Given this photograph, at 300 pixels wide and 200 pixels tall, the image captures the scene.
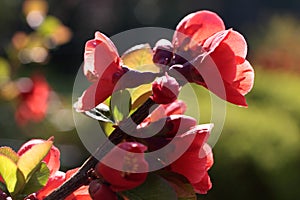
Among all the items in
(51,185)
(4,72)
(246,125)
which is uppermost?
(51,185)

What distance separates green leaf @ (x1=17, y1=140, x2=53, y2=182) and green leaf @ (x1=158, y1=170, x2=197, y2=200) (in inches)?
4.0

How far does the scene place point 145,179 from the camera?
1.70 ft

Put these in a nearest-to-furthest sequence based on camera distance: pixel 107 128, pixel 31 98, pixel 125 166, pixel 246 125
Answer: pixel 125 166 < pixel 107 128 < pixel 31 98 < pixel 246 125

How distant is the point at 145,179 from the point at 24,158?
0.12 m

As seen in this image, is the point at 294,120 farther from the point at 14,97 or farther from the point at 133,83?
the point at 133,83

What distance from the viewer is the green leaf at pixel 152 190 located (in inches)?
20.2

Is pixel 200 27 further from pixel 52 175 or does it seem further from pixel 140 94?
pixel 52 175

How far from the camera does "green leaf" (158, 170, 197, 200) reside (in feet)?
1.74

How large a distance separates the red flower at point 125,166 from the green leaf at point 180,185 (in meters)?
0.03

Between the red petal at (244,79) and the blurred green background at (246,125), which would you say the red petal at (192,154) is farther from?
the blurred green background at (246,125)

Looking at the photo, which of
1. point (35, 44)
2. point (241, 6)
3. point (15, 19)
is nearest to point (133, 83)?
point (35, 44)

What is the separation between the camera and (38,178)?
1.88 ft

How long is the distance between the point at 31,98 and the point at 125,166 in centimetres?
193

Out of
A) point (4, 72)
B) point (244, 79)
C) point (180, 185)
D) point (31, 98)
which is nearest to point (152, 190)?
point (180, 185)
